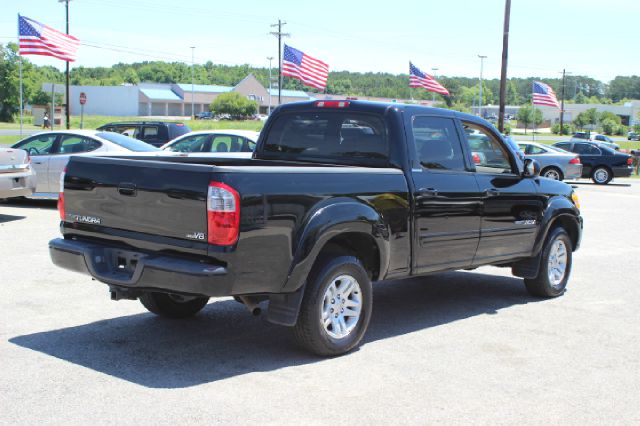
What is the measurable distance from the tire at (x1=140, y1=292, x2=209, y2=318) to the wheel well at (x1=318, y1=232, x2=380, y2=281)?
4.68 feet

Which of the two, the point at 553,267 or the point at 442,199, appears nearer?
the point at 442,199

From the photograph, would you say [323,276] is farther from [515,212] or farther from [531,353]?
[515,212]

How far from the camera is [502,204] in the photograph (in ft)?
25.0

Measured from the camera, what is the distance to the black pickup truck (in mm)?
5191

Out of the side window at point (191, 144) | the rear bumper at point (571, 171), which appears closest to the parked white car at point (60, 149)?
the side window at point (191, 144)

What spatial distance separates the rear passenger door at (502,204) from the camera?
743 cm

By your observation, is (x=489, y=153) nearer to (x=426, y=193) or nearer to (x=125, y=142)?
(x=426, y=193)

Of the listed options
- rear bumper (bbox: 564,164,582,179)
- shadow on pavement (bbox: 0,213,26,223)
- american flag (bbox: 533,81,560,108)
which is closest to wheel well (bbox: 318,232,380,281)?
shadow on pavement (bbox: 0,213,26,223)

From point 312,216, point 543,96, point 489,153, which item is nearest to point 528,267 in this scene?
point 489,153

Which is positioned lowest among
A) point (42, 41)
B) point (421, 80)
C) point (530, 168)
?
point (530, 168)

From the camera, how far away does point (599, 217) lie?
17344 mm

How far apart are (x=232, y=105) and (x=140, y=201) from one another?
121055 millimetres

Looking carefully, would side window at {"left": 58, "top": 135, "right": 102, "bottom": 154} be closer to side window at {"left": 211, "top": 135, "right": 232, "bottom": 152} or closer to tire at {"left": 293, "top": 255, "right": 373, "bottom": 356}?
side window at {"left": 211, "top": 135, "right": 232, "bottom": 152}

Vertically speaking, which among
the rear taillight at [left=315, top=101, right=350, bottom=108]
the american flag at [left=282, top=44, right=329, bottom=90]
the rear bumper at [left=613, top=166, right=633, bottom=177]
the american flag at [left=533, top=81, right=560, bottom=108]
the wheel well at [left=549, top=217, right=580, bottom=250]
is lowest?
the rear bumper at [left=613, top=166, right=633, bottom=177]
